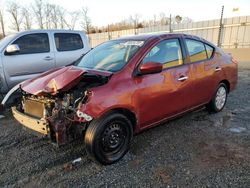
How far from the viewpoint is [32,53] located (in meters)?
6.16

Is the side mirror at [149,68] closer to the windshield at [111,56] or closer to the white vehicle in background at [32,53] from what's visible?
the windshield at [111,56]

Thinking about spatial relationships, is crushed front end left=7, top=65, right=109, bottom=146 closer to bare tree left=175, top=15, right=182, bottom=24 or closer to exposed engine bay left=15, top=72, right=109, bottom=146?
exposed engine bay left=15, top=72, right=109, bottom=146

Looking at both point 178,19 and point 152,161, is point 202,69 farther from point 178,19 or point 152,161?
point 178,19

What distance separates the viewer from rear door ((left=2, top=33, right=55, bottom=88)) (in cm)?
580

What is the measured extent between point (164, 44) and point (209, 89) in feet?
4.88

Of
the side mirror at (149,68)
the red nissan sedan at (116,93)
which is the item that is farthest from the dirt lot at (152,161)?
the side mirror at (149,68)

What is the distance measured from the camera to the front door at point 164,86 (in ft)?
11.5

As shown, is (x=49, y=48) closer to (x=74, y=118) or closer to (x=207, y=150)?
(x=74, y=118)

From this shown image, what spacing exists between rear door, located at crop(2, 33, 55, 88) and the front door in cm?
361

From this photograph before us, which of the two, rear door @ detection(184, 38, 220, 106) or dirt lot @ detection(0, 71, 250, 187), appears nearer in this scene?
dirt lot @ detection(0, 71, 250, 187)

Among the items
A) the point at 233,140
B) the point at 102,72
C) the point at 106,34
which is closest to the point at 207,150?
the point at 233,140

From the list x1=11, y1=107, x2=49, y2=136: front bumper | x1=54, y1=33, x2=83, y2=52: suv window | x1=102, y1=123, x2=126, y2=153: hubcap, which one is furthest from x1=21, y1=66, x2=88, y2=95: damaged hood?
x1=54, y1=33, x2=83, y2=52: suv window

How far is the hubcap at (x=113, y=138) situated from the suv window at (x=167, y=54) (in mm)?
1051

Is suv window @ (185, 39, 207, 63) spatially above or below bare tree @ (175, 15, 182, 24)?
below
